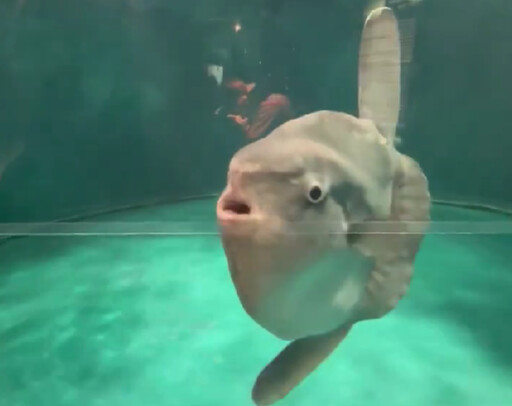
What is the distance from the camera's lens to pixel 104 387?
1.03 meters

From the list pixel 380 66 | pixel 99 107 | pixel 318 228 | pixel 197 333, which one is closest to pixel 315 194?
pixel 318 228

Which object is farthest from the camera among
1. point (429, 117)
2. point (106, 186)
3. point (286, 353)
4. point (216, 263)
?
point (106, 186)

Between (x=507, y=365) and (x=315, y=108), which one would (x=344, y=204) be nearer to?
(x=315, y=108)

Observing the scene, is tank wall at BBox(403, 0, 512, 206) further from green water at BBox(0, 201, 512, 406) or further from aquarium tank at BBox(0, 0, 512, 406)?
green water at BBox(0, 201, 512, 406)

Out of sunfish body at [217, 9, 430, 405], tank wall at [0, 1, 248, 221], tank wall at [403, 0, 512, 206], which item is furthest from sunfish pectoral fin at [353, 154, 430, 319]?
tank wall at [403, 0, 512, 206]

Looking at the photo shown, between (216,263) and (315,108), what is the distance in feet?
1.34

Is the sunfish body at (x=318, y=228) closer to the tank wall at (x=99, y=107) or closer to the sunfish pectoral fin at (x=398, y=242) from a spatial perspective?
the sunfish pectoral fin at (x=398, y=242)

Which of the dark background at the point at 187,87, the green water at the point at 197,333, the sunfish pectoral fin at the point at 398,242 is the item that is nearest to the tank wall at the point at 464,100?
the dark background at the point at 187,87

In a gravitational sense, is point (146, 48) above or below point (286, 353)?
above

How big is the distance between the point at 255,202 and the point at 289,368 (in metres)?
0.31

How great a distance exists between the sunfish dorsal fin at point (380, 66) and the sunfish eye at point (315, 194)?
290 mm

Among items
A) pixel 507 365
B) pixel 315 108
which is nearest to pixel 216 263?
pixel 315 108

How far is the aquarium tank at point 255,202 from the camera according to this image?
0.52 m

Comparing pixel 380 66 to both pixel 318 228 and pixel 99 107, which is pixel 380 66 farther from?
pixel 99 107
